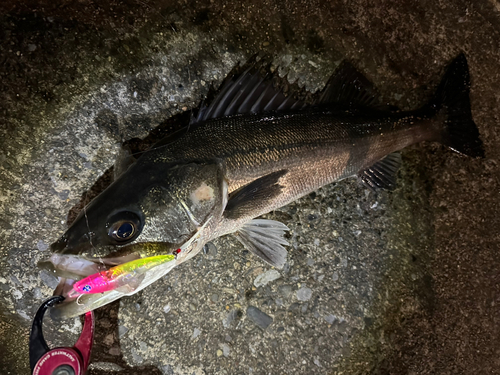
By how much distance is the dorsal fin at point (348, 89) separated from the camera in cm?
229

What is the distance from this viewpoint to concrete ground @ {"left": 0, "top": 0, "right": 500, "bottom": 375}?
2197 mm

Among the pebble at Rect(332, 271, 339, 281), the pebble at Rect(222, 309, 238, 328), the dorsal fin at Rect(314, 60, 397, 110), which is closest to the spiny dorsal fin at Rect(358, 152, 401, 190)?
the dorsal fin at Rect(314, 60, 397, 110)

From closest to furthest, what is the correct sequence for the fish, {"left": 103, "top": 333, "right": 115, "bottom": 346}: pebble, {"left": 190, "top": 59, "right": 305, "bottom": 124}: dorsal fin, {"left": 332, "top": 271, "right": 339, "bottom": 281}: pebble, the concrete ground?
the fish → {"left": 190, "top": 59, "right": 305, "bottom": 124}: dorsal fin → the concrete ground → {"left": 103, "top": 333, "right": 115, "bottom": 346}: pebble → {"left": 332, "top": 271, "right": 339, "bottom": 281}: pebble

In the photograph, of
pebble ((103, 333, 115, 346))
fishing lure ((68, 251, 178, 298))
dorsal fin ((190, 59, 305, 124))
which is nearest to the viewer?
fishing lure ((68, 251, 178, 298))

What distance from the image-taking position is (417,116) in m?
2.33

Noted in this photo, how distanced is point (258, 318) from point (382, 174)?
1.53 m

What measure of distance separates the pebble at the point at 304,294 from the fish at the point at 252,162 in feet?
1.13

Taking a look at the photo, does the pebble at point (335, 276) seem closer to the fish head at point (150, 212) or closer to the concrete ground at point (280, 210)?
the concrete ground at point (280, 210)

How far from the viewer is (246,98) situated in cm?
206

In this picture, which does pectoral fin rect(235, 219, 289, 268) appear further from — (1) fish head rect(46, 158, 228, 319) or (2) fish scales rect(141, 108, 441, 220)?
(1) fish head rect(46, 158, 228, 319)

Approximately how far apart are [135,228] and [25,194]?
127 centimetres

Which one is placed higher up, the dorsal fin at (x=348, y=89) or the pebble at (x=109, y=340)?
the dorsal fin at (x=348, y=89)

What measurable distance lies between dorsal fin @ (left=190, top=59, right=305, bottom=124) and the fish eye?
755mm

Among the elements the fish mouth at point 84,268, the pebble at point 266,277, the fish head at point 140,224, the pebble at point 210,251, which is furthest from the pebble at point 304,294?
the fish mouth at point 84,268
